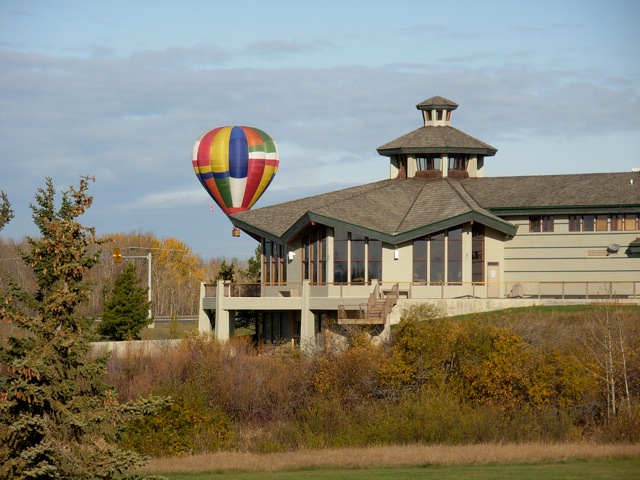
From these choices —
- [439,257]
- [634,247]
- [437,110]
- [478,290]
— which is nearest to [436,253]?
[439,257]

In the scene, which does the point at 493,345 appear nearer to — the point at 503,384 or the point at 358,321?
the point at 503,384

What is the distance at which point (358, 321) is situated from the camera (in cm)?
4984

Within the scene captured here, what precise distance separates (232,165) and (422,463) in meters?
32.1

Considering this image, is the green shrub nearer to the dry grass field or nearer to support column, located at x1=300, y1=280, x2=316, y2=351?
the dry grass field

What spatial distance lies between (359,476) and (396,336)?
11.3 meters

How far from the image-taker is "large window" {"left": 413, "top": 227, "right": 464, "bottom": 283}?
55.2m

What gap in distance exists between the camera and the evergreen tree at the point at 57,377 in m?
27.1

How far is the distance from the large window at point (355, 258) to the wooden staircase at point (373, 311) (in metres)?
3.32

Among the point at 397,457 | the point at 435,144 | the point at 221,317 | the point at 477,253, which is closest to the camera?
the point at 397,457

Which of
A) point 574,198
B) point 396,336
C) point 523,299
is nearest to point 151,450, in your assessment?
point 396,336

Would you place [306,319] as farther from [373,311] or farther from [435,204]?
[435,204]

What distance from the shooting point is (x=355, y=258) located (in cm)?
5581

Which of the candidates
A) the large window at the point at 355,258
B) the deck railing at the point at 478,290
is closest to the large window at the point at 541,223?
the deck railing at the point at 478,290

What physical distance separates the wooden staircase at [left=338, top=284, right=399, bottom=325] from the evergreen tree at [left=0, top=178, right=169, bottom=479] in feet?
73.4
